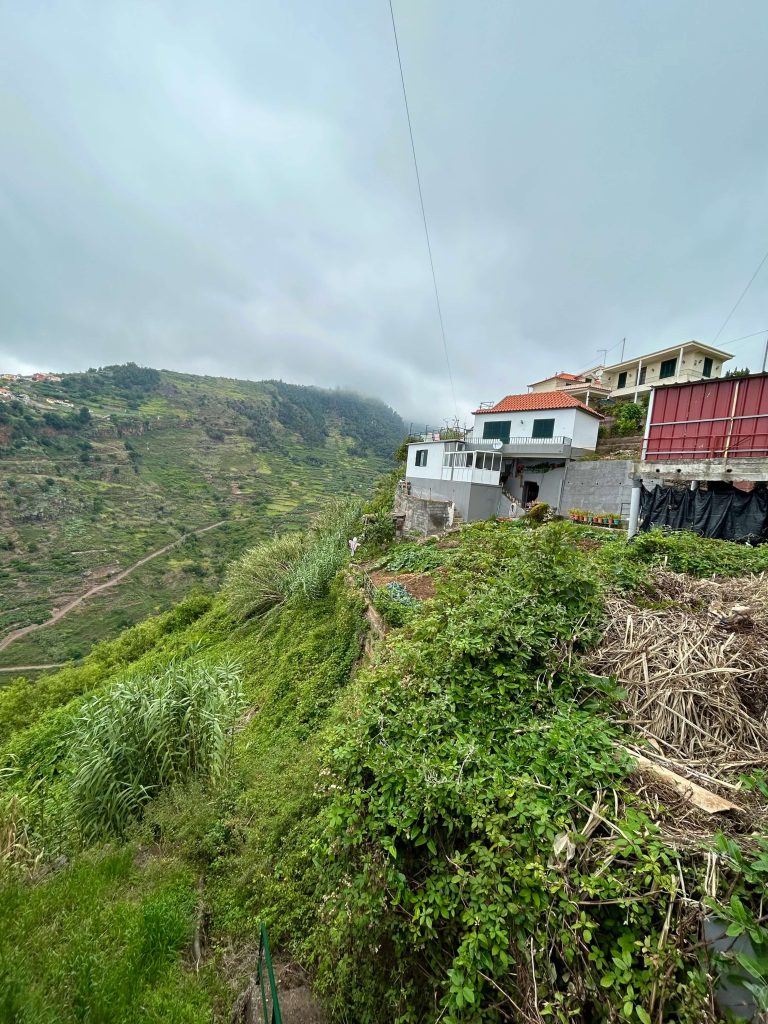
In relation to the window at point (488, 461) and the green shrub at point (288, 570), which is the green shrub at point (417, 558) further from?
the window at point (488, 461)

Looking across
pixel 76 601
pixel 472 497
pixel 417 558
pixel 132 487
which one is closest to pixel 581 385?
pixel 472 497

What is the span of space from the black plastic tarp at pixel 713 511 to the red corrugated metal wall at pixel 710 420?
874 mm

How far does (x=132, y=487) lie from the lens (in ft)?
139

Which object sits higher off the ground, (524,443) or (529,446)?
(524,443)

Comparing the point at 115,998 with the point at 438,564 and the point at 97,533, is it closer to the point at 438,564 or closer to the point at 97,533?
the point at 438,564

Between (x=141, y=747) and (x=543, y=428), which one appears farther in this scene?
(x=543, y=428)

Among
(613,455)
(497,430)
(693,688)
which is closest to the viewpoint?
(693,688)

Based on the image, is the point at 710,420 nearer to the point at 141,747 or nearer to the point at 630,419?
the point at 141,747

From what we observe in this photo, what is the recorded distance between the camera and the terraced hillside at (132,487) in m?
25.7

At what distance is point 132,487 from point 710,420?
48653 mm

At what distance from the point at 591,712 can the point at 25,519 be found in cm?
4423

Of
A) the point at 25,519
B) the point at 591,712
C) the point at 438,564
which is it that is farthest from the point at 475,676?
the point at 25,519

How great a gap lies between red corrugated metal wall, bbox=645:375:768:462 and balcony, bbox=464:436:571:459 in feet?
28.2

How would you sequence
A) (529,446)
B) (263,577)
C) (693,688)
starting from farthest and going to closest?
(529,446) → (263,577) → (693,688)
